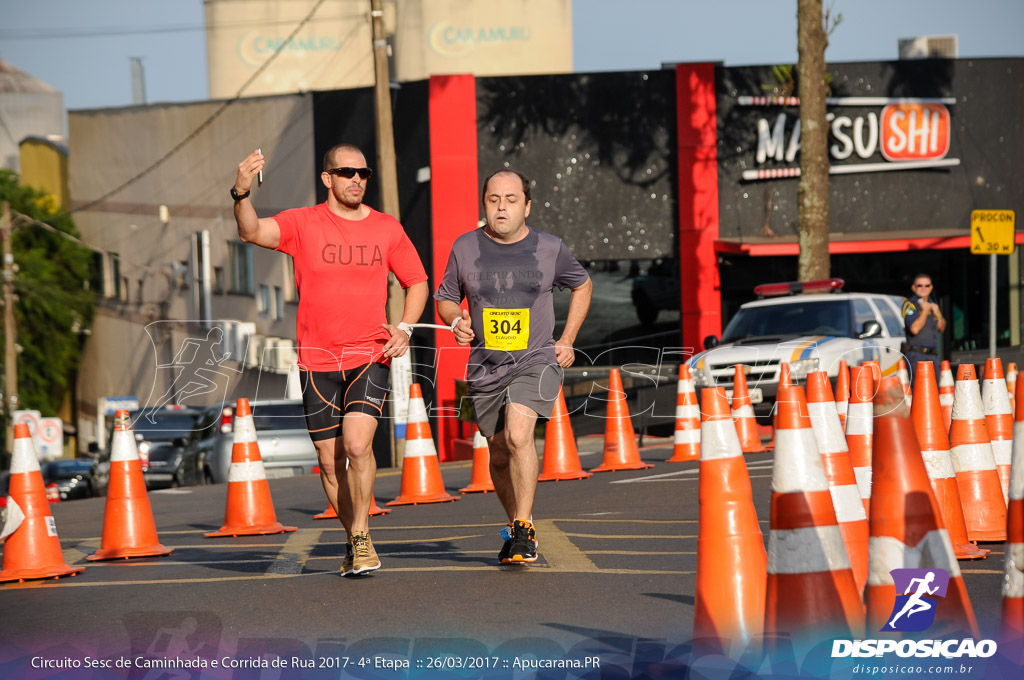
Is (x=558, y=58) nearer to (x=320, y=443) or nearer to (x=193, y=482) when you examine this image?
(x=193, y=482)

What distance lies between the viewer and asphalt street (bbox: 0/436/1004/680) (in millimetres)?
4945

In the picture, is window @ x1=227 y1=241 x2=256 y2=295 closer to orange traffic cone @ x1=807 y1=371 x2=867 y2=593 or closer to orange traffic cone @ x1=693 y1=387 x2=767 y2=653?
orange traffic cone @ x1=807 y1=371 x2=867 y2=593

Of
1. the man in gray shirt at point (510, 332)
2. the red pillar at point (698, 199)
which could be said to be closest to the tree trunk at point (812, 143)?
the red pillar at point (698, 199)

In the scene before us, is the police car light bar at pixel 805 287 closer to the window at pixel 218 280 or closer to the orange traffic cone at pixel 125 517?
the orange traffic cone at pixel 125 517

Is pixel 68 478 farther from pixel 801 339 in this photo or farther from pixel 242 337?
pixel 801 339

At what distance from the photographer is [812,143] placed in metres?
20.7

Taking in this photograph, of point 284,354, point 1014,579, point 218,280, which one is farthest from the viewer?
point 218,280

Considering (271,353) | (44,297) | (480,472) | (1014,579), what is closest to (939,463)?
(1014,579)

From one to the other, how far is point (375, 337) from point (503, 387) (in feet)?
2.44

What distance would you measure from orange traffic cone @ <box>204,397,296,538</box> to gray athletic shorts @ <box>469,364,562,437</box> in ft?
10.4

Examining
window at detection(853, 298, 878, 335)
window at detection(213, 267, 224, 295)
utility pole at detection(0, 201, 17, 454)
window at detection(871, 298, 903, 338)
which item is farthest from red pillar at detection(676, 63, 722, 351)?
utility pole at detection(0, 201, 17, 454)

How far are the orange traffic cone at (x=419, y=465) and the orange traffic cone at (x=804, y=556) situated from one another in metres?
7.36

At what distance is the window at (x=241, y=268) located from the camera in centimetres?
3459

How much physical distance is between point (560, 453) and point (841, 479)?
25.9 ft
